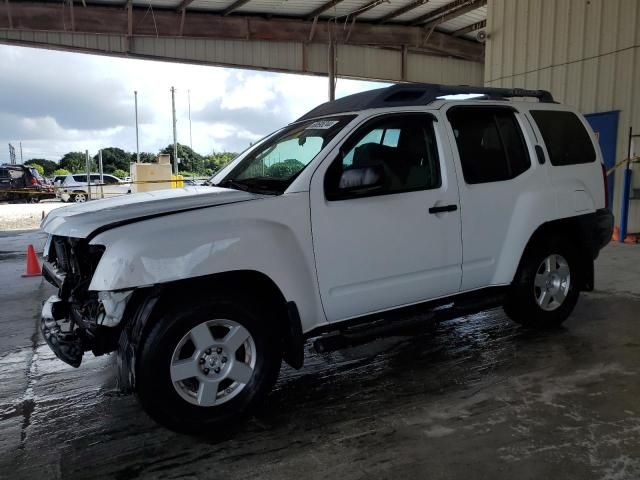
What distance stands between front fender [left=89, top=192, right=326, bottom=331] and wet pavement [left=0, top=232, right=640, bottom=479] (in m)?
0.72

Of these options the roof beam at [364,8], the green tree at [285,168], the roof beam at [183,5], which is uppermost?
the roof beam at [364,8]

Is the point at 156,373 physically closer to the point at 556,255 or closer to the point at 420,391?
the point at 420,391

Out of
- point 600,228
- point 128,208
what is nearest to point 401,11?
point 600,228

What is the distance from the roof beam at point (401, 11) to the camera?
14.9 metres

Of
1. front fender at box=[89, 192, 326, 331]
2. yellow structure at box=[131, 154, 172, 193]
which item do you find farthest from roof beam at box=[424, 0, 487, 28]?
front fender at box=[89, 192, 326, 331]

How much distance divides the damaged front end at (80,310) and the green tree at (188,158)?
52.7 metres

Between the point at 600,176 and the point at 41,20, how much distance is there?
13400mm

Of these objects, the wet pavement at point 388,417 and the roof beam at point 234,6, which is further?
the roof beam at point 234,6

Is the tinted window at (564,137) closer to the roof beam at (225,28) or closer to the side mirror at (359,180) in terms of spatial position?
the side mirror at (359,180)

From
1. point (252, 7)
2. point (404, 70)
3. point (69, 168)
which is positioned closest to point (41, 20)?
A: point (252, 7)

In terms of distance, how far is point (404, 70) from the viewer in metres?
19.1

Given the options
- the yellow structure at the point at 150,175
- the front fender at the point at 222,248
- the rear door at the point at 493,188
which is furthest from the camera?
the yellow structure at the point at 150,175

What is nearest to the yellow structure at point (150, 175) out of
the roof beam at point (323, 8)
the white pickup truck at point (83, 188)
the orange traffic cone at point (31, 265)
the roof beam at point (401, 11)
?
the white pickup truck at point (83, 188)

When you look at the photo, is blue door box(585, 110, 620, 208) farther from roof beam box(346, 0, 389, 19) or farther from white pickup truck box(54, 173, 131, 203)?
white pickup truck box(54, 173, 131, 203)
